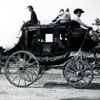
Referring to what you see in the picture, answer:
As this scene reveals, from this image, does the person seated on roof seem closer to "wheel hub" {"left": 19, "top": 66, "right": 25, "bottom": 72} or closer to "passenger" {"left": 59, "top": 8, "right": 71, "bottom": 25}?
"passenger" {"left": 59, "top": 8, "right": 71, "bottom": 25}

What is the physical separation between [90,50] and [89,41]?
23.7 inches

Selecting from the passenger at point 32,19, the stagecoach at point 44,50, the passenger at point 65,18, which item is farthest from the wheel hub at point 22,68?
the passenger at point 65,18

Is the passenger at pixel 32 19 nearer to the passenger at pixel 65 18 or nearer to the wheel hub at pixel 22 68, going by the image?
the passenger at pixel 65 18

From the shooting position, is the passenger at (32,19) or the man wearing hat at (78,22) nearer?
the man wearing hat at (78,22)

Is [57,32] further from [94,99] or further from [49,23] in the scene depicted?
[94,99]

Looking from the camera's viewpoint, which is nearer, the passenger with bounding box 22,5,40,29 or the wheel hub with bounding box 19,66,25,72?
the wheel hub with bounding box 19,66,25,72

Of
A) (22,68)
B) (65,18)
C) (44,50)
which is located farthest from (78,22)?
(22,68)

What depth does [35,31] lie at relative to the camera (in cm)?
1084

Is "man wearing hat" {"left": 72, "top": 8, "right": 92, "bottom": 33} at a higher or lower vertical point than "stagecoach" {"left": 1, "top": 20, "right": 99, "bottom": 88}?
higher

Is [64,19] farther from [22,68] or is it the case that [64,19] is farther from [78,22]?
[22,68]

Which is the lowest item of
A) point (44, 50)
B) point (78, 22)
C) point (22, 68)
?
point (22, 68)

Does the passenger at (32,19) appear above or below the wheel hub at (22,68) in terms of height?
above

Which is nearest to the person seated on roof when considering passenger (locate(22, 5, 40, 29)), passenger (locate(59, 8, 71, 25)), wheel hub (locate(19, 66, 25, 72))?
passenger (locate(59, 8, 71, 25))

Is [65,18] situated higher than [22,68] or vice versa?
[65,18]
